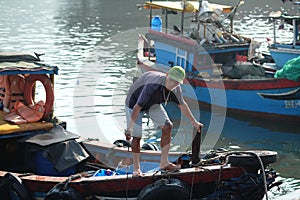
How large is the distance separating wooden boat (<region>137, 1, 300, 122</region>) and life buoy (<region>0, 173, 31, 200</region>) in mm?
9349

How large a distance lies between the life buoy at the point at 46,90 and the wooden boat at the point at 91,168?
0.02 metres

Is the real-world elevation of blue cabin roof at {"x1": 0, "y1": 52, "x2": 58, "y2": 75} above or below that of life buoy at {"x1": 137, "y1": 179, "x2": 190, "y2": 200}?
above

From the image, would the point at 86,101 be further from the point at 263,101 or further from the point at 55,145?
the point at 55,145

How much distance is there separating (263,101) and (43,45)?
653 inches

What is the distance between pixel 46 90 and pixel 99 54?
18263mm

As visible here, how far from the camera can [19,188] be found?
30.6 feet

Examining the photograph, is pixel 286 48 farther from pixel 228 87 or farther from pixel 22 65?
pixel 22 65

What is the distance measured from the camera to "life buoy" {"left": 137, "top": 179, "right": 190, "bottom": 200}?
8945 millimetres

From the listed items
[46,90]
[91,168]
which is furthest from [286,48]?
[46,90]

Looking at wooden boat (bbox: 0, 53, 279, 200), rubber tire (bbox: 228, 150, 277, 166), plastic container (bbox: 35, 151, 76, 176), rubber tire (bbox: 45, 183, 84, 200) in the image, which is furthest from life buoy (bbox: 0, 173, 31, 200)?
rubber tire (bbox: 228, 150, 277, 166)

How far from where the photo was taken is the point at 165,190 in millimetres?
8961

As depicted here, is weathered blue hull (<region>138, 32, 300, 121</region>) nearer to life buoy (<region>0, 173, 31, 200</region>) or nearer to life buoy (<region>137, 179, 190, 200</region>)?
life buoy (<region>137, 179, 190, 200</region>)

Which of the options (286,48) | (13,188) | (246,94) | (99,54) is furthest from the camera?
(99,54)

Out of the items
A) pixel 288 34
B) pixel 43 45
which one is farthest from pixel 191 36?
pixel 288 34
